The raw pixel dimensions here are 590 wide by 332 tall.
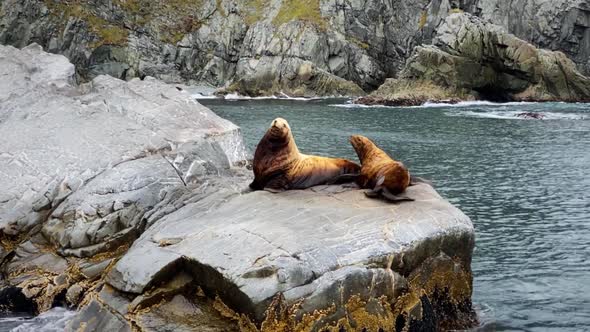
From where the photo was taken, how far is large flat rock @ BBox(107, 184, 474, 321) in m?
8.41

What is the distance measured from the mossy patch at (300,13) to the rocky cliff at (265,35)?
193mm

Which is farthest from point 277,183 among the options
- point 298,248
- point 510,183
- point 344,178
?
point 510,183

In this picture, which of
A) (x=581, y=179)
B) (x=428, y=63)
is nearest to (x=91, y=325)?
(x=581, y=179)

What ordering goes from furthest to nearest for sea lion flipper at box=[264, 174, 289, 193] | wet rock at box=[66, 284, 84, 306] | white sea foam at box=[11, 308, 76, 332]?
1. sea lion flipper at box=[264, 174, 289, 193]
2. wet rock at box=[66, 284, 84, 306]
3. white sea foam at box=[11, 308, 76, 332]

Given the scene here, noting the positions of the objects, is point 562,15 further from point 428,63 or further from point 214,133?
point 214,133

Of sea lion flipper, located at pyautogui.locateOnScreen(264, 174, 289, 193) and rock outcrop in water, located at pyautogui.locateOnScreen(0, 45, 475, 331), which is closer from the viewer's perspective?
rock outcrop in water, located at pyautogui.locateOnScreen(0, 45, 475, 331)

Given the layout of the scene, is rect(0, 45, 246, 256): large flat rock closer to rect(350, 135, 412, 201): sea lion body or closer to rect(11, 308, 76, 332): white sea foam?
rect(11, 308, 76, 332): white sea foam

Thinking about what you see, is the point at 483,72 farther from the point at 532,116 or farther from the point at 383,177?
the point at 383,177

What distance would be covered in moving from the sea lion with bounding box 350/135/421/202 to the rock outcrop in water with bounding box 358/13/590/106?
60.9 metres

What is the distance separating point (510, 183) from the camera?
23.6 metres

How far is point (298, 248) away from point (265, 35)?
326ft

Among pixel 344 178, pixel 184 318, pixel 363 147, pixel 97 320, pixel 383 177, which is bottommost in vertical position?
pixel 97 320

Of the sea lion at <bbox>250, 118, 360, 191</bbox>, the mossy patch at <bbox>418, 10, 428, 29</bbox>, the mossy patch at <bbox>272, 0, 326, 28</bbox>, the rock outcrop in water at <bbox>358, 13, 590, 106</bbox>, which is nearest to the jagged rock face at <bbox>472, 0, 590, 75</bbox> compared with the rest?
the mossy patch at <bbox>418, 10, 428, 29</bbox>

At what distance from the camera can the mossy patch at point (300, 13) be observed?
10425 centimetres
